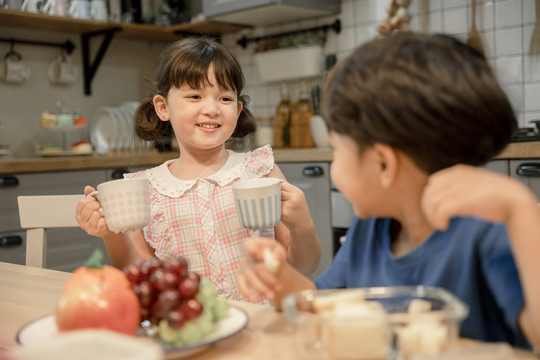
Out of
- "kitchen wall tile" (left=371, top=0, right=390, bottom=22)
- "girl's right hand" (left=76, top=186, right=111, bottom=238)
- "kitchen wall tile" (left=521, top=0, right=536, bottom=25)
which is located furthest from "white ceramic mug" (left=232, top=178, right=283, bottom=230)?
"kitchen wall tile" (left=371, top=0, right=390, bottom=22)

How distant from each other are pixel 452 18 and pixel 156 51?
6.39ft

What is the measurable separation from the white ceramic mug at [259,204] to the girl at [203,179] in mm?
330

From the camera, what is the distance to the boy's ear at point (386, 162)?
2.28 feet

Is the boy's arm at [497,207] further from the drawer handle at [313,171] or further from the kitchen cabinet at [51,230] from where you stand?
the kitchen cabinet at [51,230]

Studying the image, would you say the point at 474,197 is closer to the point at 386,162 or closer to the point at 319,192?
the point at 386,162

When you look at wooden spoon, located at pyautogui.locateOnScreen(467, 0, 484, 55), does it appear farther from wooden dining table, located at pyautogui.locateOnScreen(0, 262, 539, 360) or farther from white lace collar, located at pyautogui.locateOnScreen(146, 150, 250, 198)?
wooden dining table, located at pyautogui.locateOnScreen(0, 262, 539, 360)

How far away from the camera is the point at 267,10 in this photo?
300 centimetres

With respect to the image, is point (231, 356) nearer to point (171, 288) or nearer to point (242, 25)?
point (171, 288)

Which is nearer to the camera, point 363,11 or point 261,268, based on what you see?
point 261,268

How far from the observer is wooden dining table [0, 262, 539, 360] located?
622mm

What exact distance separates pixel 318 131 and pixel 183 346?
236cm

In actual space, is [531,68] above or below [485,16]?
below

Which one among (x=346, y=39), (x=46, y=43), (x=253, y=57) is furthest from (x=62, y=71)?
(x=346, y=39)

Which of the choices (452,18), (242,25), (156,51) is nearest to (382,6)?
(452,18)
